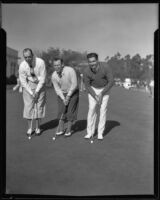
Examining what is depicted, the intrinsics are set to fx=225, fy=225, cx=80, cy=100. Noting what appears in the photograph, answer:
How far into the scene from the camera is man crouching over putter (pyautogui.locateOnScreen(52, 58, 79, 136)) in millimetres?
2604

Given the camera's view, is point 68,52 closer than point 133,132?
Yes

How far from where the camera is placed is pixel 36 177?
2.45 metres

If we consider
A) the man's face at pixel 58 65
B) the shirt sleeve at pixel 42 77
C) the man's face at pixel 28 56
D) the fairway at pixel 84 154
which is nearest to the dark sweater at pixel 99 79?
the fairway at pixel 84 154

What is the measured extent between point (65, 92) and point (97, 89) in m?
0.38

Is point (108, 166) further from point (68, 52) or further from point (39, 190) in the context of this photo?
point (68, 52)

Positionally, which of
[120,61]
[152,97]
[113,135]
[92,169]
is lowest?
[92,169]

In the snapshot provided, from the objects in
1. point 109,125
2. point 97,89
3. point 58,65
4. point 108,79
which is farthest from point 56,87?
point 109,125

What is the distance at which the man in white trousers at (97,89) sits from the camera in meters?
2.60

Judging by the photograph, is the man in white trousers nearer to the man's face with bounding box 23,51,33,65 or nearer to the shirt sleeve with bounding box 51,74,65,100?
the shirt sleeve with bounding box 51,74,65,100

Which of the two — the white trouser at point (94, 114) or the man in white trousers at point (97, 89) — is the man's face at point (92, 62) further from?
the white trouser at point (94, 114)

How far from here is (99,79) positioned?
105 inches

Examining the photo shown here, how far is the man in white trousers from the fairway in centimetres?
7

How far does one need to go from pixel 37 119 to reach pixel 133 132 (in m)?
1.17
